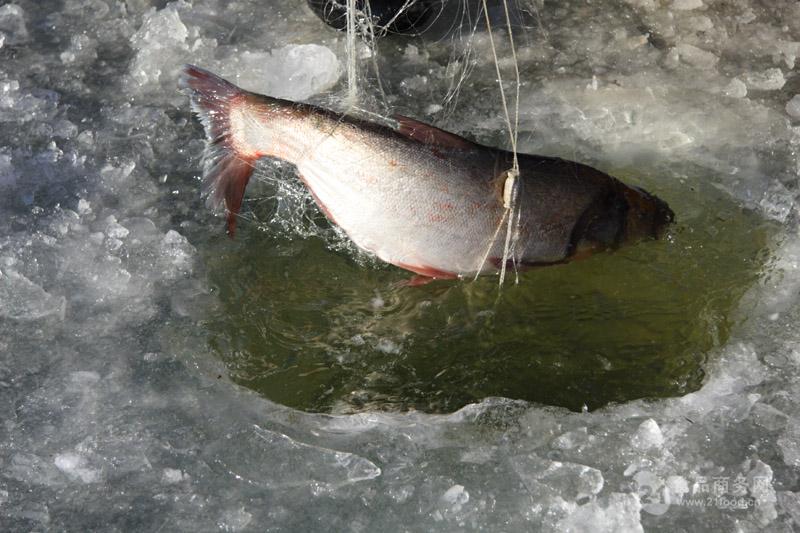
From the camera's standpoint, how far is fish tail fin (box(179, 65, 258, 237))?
2.93 m

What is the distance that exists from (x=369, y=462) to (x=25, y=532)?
909mm

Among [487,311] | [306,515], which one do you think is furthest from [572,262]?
[306,515]

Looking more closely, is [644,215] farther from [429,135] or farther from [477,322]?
[429,135]

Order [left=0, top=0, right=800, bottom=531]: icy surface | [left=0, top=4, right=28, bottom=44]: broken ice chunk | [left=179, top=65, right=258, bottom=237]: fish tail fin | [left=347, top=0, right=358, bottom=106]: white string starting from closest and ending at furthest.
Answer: [left=0, top=0, right=800, bottom=531]: icy surface → [left=179, top=65, right=258, bottom=237]: fish tail fin → [left=347, top=0, right=358, bottom=106]: white string → [left=0, top=4, right=28, bottom=44]: broken ice chunk

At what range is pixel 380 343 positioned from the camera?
117 inches

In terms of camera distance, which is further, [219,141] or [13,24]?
[13,24]

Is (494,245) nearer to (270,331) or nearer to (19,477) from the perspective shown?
(270,331)

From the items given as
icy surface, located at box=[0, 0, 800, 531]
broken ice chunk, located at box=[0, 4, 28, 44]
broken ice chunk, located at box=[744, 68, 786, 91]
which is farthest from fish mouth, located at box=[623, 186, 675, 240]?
broken ice chunk, located at box=[0, 4, 28, 44]

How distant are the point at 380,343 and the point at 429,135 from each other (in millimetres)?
680

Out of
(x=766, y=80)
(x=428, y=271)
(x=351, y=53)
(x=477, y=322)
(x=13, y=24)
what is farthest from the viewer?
(x=13, y=24)

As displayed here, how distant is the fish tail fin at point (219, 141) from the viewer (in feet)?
9.61

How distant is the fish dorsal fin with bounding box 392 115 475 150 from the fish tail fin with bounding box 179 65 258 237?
0.49 meters

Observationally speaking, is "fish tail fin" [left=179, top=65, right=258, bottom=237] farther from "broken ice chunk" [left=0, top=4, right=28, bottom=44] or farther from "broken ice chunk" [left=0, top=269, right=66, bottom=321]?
"broken ice chunk" [left=0, top=4, right=28, bottom=44]

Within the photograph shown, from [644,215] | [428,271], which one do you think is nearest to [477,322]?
[428,271]
